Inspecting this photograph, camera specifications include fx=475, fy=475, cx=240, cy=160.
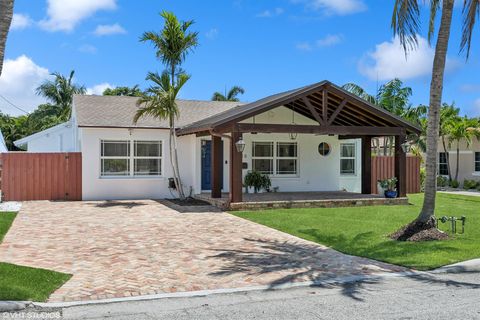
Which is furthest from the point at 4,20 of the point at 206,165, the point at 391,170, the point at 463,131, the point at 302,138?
the point at 463,131

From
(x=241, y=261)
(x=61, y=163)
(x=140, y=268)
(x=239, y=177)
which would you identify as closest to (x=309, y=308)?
(x=241, y=261)

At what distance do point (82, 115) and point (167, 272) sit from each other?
12.5 meters

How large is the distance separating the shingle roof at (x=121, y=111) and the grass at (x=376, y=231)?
6655mm

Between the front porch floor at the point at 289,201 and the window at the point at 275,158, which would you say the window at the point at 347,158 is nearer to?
the window at the point at 275,158

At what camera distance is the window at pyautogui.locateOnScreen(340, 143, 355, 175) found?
2200 cm

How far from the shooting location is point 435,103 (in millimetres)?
10625

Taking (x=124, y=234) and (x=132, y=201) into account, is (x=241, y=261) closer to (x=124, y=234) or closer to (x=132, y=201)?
(x=124, y=234)

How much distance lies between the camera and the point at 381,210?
605 inches

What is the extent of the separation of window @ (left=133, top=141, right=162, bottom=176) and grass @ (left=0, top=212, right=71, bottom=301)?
1135 cm

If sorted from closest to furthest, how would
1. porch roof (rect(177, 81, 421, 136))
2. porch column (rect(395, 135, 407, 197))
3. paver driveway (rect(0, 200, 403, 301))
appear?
Result: paver driveway (rect(0, 200, 403, 301)) < porch roof (rect(177, 81, 421, 136)) < porch column (rect(395, 135, 407, 197))

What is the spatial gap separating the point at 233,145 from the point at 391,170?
10.6 m

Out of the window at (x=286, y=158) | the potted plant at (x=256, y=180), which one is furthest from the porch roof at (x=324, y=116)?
the potted plant at (x=256, y=180)

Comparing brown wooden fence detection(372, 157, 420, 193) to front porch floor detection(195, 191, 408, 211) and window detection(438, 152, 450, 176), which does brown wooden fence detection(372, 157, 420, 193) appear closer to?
front porch floor detection(195, 191, 408, 211)

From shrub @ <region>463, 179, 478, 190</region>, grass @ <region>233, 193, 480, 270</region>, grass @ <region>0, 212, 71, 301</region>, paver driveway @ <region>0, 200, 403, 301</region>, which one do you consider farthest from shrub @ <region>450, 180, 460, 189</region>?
grass @ <region>0, 212, 71, 301</region>
